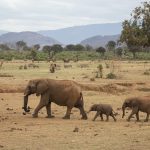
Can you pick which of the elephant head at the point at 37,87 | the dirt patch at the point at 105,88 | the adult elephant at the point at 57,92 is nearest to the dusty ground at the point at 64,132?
the adult elephant at the point at 57,92

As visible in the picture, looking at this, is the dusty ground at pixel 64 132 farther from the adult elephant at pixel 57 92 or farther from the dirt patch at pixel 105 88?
the dirt patch at pixel 105 88

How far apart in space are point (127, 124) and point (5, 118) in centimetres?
469

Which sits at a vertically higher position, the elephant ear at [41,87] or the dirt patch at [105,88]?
the elephant ear at [41,87]

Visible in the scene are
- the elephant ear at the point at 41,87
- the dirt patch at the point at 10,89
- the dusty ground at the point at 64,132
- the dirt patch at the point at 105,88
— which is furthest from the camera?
the dirt patch at the point at 105,88

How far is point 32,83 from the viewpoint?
2092cm

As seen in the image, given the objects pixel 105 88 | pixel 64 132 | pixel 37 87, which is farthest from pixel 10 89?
pixel 64 132

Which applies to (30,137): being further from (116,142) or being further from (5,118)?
(5,118)

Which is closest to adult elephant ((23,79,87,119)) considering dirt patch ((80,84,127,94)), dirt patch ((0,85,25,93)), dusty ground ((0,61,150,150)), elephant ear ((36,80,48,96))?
elephant ear ((36,80,48,96))

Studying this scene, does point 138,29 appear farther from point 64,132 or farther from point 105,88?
point 64,132

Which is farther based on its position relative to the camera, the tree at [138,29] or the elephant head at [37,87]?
the tree at [138,29]

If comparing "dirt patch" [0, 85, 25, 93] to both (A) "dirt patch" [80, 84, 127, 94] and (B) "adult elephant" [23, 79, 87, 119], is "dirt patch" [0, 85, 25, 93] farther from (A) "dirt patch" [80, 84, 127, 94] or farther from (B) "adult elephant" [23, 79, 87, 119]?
(B) "adult elephant" [23, 79, 87, 119]

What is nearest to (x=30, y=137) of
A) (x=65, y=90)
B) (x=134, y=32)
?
(x=65, y=90)

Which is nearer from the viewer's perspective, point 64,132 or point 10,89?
point 64,132

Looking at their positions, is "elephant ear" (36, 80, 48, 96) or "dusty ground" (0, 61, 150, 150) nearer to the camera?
"dusty ground" (0, 61, 150, 150)
